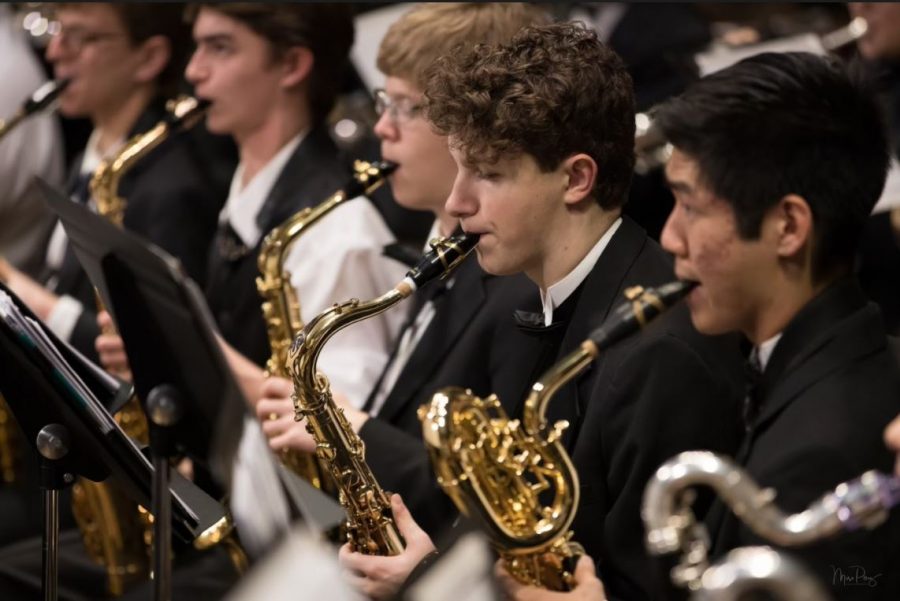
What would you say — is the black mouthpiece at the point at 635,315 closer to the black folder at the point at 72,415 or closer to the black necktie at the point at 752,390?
the black necktie at the point at 752,390

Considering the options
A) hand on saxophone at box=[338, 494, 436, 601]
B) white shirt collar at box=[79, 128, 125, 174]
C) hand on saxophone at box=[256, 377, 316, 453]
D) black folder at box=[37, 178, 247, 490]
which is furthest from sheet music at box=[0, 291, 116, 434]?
white shirt collar at box=[79, 128, 125, 174]

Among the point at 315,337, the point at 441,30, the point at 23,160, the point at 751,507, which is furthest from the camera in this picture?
the point at 23,160

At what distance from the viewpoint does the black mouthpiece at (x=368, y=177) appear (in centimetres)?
293

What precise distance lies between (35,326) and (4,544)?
1349 mm

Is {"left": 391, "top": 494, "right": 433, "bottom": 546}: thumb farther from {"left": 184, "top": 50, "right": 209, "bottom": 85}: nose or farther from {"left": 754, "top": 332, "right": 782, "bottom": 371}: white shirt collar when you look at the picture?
{"left": 184, "top": 50, "right": 209, "bottom": 85}: nose

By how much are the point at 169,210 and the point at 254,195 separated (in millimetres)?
409

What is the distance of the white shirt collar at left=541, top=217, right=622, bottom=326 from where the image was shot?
2324 millimetres

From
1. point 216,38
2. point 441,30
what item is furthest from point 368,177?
point 216,38

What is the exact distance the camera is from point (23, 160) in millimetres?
4387

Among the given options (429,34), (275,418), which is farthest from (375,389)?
(429,34)

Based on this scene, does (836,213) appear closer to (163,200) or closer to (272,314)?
(272,314)

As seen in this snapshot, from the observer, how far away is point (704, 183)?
2.05 meters

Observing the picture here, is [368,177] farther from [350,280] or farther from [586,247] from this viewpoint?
[586,247]

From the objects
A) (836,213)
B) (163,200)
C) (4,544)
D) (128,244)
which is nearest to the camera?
(128,244)
